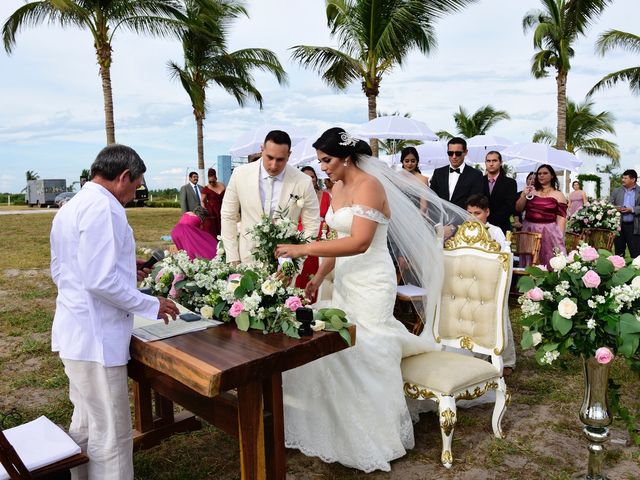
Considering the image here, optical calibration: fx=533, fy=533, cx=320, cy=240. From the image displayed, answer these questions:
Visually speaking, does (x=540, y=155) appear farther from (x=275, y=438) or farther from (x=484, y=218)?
(x=275, y=438)

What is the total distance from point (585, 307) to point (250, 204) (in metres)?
2.55

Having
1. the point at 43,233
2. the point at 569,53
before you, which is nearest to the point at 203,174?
the point at 43,233

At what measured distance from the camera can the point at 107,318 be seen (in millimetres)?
2502

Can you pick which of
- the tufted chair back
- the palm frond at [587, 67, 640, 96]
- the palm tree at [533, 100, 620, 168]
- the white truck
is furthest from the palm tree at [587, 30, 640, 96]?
the white truck

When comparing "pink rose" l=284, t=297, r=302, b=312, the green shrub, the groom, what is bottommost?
the green shrub

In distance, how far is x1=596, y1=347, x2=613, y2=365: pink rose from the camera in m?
2.54

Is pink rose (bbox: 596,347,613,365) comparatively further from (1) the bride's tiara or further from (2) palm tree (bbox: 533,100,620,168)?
(2) palm tree (bbox: 533,100,620,168)

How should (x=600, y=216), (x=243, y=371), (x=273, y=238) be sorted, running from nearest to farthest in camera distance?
(x=243, y=371), (x=273, y=238), (x=600, y=216)

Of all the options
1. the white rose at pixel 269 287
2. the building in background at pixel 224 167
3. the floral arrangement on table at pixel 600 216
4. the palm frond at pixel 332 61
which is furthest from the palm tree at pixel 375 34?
the white rose at pixel 269 287

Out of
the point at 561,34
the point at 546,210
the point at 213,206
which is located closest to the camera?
the point at 546,210

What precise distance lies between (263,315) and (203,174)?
2010cm

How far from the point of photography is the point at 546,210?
770 centimetres

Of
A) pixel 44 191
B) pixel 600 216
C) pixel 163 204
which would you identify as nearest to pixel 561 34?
pixel 600 216

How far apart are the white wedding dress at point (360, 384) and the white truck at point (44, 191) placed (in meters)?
38.8
